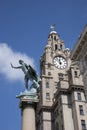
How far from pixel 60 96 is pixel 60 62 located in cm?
2645

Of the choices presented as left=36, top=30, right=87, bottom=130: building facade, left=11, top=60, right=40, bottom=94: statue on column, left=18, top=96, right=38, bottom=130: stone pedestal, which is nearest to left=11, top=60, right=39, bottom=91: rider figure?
left=11, top=60, right=40, bottom=94: statue on column

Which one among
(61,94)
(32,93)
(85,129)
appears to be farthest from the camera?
(61,94)

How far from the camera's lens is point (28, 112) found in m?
35.1

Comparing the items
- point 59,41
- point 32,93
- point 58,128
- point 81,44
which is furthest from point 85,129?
point 59,41

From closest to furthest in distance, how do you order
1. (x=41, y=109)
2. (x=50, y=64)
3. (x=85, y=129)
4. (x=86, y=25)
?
(x=86, y=25) → (x=85, y=129) → (x=41, y=109) → (x=50, y=64)

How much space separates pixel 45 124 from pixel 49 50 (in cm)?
3221

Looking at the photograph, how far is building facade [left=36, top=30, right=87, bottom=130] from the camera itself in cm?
7043

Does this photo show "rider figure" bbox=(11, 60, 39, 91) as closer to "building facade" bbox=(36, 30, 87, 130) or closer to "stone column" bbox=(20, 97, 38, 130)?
"stone column" bbox=(20, 97, 38, 130)

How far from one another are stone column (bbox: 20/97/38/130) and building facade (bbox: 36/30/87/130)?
26563mm

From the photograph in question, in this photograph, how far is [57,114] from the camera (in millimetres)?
77875

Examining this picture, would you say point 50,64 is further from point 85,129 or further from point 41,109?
point 85,129

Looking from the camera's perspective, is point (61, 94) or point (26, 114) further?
point (61, 94)

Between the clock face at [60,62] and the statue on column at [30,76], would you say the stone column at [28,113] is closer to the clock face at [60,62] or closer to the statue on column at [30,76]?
the statue on column at [30,76]

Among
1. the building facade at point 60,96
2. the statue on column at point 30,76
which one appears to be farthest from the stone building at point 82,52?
the building facade at point 60,96
